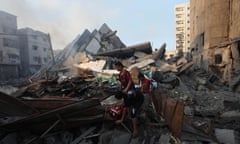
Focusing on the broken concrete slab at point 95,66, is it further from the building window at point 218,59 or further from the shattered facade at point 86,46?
the building window at point 218,59

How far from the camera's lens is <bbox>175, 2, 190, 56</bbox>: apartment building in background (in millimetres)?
56241

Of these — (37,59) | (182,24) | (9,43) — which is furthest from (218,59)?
(182,24)

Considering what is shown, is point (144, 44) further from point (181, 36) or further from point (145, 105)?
point (181, 36)

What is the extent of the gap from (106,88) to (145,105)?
253 cm

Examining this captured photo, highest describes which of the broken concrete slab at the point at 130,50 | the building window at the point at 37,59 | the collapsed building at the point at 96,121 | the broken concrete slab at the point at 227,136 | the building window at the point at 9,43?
the building window at the point at 9,43

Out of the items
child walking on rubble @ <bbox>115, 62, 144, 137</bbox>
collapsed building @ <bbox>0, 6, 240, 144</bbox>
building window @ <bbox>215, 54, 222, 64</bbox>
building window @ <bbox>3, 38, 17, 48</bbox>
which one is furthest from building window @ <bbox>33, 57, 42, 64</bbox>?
child walking on rubble @ <bbox>115, 62, 144, 137</bbox>

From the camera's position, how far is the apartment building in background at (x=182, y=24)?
185 ft

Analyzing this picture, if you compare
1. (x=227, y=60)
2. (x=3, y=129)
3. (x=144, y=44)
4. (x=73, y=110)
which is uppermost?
(x=144, y=44)

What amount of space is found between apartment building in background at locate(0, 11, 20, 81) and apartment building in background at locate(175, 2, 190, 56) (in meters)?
39.3

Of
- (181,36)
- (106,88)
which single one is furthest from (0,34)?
(181,36)

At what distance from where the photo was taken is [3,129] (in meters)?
4.82

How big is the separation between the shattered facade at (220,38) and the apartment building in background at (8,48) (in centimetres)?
2616

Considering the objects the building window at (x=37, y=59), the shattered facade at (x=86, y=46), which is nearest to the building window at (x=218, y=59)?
the shattered facade at (x=86, y=46)

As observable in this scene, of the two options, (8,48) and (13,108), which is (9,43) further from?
(13,108)
